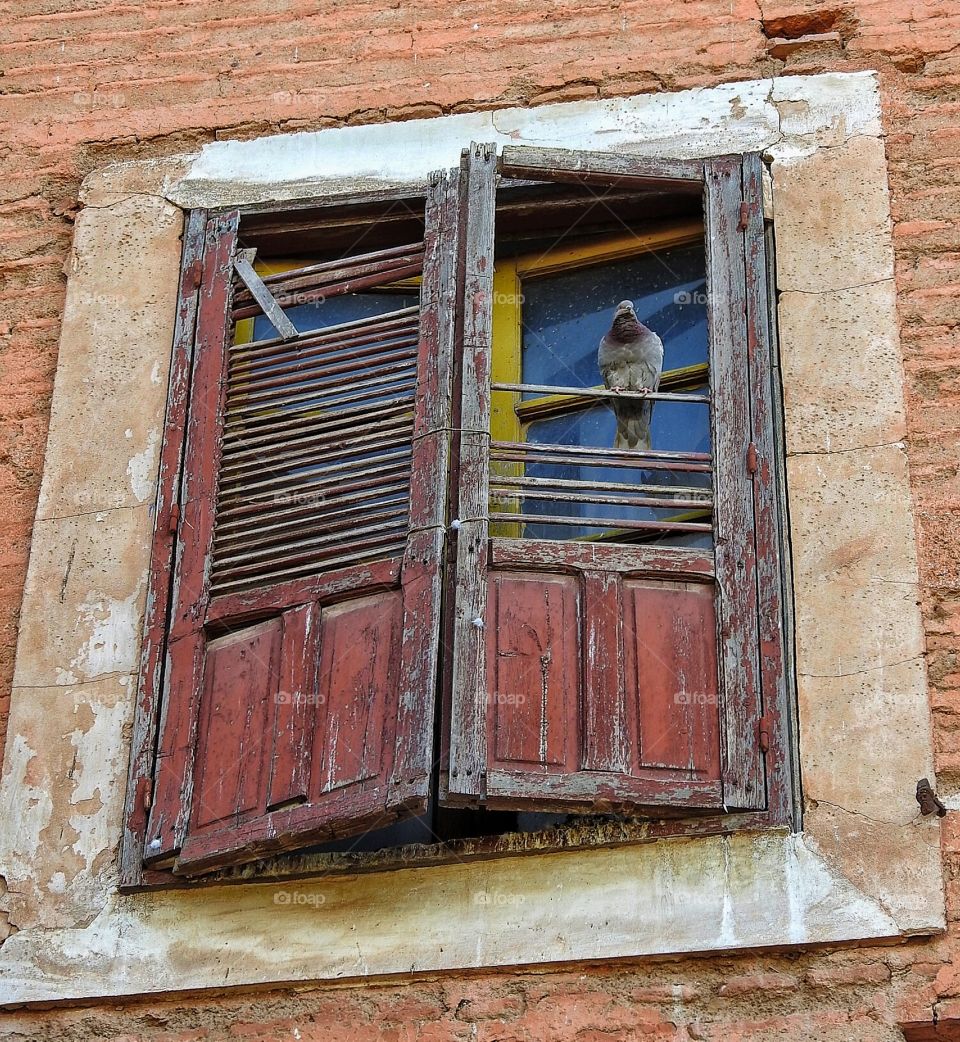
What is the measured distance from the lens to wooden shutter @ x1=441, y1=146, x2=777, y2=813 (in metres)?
4.40

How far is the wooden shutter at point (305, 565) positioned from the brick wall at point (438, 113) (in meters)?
0.46

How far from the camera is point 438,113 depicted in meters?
5.70

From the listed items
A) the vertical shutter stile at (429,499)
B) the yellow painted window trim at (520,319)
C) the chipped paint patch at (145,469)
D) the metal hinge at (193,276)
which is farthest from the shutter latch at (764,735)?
the metal hinge at (193,276)

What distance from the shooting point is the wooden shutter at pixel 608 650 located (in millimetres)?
4402

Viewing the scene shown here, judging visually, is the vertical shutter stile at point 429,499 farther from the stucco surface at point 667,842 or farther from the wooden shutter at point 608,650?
the stucco surface at point 667,842

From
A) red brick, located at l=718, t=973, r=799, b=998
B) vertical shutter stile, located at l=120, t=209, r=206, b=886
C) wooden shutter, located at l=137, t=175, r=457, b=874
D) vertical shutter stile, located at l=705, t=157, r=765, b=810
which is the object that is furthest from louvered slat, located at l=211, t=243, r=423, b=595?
red brick, located at l=718, t=973, r=799, b=998

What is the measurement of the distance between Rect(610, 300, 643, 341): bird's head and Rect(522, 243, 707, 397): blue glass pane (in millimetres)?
185

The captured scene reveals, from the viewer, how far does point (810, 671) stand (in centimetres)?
459

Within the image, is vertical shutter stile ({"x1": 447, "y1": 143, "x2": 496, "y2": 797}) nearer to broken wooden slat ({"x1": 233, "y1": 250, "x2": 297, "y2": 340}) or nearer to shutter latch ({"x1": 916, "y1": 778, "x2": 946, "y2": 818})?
broken wooden slat ({"x1": 233, "y1": 250, "x2": 297, "y2": 340})

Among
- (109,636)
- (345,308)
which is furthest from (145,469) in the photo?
(345,308)

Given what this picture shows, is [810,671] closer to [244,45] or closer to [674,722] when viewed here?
[674,722]

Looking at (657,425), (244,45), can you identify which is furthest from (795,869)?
(244,45)

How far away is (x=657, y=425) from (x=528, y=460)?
0.67 meters

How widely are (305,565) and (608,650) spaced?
32.6 inches
